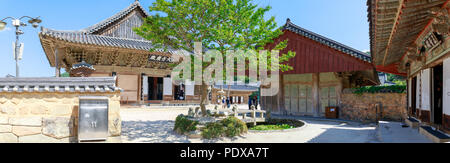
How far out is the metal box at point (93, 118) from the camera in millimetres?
6191

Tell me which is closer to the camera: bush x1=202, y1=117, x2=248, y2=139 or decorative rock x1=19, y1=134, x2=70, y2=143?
decorative rock x1=19, y1=134, x2=70, y2=143

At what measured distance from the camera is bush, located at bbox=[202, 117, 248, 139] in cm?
822

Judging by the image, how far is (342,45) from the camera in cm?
1402

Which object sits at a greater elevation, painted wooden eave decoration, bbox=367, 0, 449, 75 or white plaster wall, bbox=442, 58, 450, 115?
painted wooden eave decoration, bbox=367, 0, 449, 75

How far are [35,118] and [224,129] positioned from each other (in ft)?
17.1

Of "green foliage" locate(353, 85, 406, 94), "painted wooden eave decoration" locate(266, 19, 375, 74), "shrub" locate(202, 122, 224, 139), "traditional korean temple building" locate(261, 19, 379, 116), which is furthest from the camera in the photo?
"traditional korean temple building" locate(261, 19, 379, 116)

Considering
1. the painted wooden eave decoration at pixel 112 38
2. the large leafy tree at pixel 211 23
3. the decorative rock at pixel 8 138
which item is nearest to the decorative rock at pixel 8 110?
the decorative rock at pixel 8 138

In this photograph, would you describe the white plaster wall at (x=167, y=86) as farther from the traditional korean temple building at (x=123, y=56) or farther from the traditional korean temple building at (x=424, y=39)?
the traditional korean temple building at (x=424, y=39)

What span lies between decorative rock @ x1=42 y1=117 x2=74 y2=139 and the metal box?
394 millimetres

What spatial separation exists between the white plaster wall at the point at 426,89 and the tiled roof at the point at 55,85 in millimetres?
8808

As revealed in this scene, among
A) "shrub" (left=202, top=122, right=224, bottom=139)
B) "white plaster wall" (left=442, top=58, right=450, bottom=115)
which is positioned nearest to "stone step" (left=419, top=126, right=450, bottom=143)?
"white plaster wall" (left=442, top=58, right=450, bottom=115)

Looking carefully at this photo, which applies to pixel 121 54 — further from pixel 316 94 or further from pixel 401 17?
pixel 401 17

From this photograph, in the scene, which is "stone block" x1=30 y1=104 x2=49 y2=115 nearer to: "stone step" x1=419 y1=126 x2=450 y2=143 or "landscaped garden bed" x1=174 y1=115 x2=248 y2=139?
"landscaped garden bed" x1=174 y1=115 x2=248 y2=139

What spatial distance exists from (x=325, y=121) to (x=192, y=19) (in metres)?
9.16
